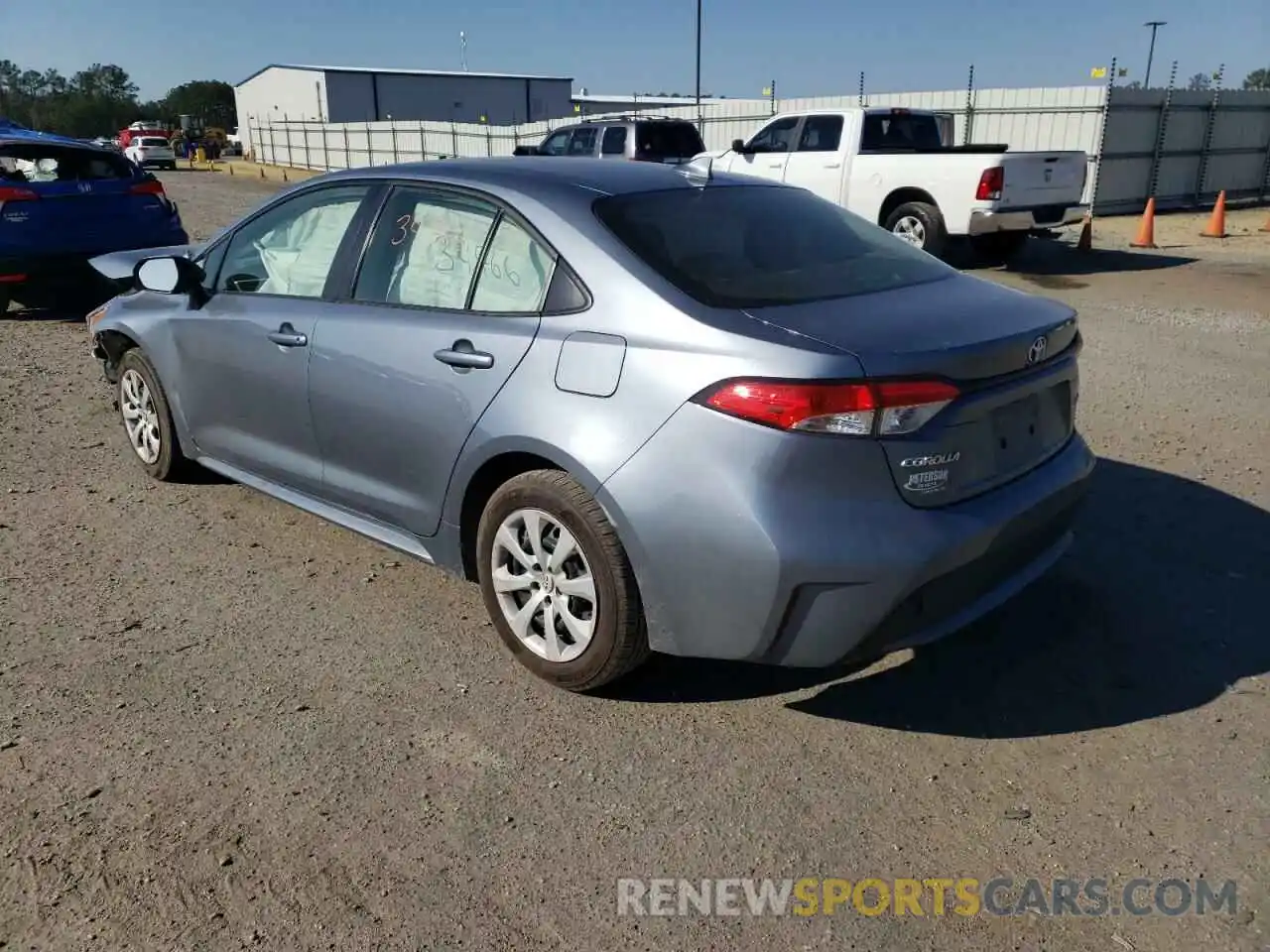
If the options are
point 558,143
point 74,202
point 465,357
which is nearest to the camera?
point 465,357

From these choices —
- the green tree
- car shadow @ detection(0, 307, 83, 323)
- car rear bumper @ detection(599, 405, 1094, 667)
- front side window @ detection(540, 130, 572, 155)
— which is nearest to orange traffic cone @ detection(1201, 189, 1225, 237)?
Result: front side window @ detection(540, 130, 572, 155)

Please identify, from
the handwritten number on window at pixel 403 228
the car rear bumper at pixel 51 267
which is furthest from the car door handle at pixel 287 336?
the car rear bumper at pixel 51 267

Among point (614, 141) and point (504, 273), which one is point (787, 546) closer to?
point (504, 273)

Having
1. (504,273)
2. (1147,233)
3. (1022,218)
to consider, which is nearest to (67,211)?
(504,273)

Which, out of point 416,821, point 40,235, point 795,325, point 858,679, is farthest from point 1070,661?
point 40,235

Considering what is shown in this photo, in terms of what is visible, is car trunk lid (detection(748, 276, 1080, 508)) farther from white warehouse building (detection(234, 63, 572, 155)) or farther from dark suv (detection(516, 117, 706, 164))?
white warehouse building (detection(234, 63, 572, 155))

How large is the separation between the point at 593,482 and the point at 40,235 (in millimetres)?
8439

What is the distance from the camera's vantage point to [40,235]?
30.7 feet

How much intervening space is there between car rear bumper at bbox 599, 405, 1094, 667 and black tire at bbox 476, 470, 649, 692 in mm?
67

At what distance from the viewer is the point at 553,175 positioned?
3678 millimetres

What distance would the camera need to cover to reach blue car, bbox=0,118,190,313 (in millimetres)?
9273

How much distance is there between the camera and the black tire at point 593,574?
3.08 metres

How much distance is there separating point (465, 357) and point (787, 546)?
1.28 metres

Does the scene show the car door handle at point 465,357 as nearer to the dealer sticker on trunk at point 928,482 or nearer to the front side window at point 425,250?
the front side window at point 425,250
